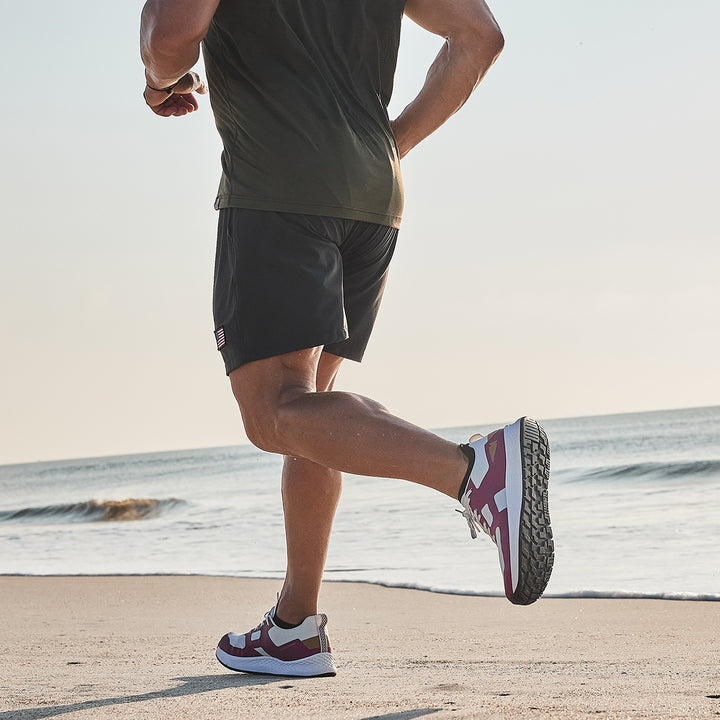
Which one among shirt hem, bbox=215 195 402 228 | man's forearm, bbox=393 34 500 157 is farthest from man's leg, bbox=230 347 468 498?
man's forearm, bbox=393 34 500 157

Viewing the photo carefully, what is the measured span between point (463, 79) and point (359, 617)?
192 centimetres

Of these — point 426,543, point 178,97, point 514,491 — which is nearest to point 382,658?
point 514,491

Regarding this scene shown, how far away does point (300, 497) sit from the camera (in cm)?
215

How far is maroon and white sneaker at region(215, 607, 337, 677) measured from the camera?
206 centimetres

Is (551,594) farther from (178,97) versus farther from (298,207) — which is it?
(178,97)

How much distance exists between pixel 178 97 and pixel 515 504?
1.17 m

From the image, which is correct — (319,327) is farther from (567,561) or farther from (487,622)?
(567,561)

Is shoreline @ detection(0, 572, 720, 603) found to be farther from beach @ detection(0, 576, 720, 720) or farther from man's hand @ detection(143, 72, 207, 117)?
man's hand @ detection(143, 72, 207, 117)

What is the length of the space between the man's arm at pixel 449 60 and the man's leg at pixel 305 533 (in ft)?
2.77

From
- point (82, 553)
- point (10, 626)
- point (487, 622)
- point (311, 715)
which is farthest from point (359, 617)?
point (82, 553)

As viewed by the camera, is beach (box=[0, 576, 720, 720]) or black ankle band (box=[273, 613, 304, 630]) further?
black ankle band (box=[273, 613, 304, 630])

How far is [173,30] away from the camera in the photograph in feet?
5.57

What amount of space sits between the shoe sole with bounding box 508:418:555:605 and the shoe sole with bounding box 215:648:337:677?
632 mm

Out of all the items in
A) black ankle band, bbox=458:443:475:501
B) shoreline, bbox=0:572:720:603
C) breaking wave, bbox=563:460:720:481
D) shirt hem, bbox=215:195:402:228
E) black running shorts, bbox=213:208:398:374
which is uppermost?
shirt hem, bbox=215:195:402:228
